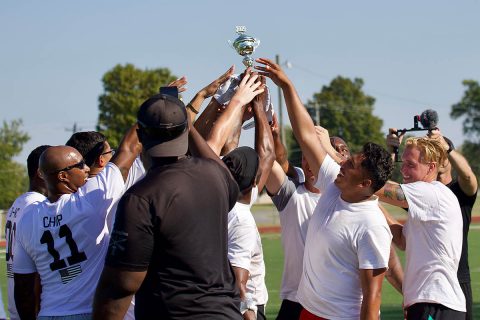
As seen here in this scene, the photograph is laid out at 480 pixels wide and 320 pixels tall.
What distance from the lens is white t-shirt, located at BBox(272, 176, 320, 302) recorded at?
264 inches

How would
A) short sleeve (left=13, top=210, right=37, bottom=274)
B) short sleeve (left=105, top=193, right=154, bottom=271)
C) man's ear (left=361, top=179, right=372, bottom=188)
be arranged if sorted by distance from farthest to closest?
1. man's ear (left=361, top=179, right=372, bottom=188)
2. short sleeve (left=13, top=210, right=37, bottom=274)
3. short sleeve (left=105, top=193, right=154, bottom=271)

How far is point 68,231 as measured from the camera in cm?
Result: 503

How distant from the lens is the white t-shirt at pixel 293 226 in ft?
22.0

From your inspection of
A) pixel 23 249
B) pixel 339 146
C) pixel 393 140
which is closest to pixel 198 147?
pixel 23 249

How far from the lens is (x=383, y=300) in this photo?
12.9m

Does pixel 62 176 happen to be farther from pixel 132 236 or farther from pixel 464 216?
pixel 464 216

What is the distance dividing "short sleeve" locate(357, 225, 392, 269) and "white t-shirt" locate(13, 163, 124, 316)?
1.44m

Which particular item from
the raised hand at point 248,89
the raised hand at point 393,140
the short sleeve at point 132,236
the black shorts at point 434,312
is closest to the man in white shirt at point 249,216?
the raised hand at point 248,89

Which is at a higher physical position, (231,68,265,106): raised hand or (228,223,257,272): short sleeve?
(231,68,265,106): raised hand

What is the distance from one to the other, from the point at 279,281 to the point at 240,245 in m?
9.77

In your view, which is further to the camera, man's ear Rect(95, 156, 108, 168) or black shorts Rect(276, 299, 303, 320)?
black shorts Rect(276, 299, 303, 320)

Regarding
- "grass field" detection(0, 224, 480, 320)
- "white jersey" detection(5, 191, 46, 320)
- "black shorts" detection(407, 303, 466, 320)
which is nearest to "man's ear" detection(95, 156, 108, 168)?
"white jersey" detection(5, 191, 46, 320)

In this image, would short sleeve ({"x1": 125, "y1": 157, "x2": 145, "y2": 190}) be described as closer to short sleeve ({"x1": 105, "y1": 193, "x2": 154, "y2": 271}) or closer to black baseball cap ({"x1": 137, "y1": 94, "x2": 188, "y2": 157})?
black baseball cap ({"x1": 137, "y1": 94, "x2": 188, "y2": 157})

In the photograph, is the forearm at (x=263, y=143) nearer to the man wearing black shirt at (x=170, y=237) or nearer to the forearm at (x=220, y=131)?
the forearm at (x=220, y=131)
